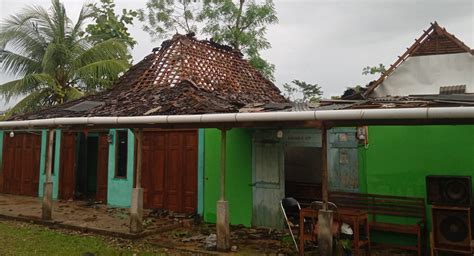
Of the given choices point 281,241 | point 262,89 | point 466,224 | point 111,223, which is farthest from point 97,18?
point 466,224

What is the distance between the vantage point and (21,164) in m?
13.1

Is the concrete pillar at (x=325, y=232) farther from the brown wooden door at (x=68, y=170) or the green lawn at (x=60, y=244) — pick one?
the brown wooden door at (x=68, y=170)

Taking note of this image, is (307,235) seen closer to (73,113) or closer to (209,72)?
(73,113)

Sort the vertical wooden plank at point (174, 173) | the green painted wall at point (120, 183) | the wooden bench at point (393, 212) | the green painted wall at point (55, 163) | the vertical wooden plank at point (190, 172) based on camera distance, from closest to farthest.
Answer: the wooden bench at point (393, 212) < the vertical wooden plank at point (190, 172) < the vertical wooden plank at point (174, 173) < the green painted wall at point (120, 183) < the green painted wall at point (55, 163)

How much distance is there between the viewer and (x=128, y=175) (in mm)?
10242

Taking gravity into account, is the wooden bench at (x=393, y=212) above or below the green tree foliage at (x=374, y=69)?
below

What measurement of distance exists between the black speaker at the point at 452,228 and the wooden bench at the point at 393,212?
0.45 m

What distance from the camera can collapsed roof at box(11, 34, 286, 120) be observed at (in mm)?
8000

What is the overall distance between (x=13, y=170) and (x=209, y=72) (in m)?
7.95

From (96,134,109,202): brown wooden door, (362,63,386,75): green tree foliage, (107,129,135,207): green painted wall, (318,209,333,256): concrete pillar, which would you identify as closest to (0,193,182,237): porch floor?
(107,129,135,207): green painted wall

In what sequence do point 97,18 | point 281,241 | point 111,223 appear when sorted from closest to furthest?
point 281,241 < point 111,223 < point 97,18

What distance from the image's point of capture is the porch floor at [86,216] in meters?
7.85

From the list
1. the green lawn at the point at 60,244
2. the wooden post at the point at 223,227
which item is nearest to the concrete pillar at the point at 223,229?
the wooden post at the point at 223,227

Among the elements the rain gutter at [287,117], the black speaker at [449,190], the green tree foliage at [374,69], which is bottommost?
the black speaker at [449,190]
